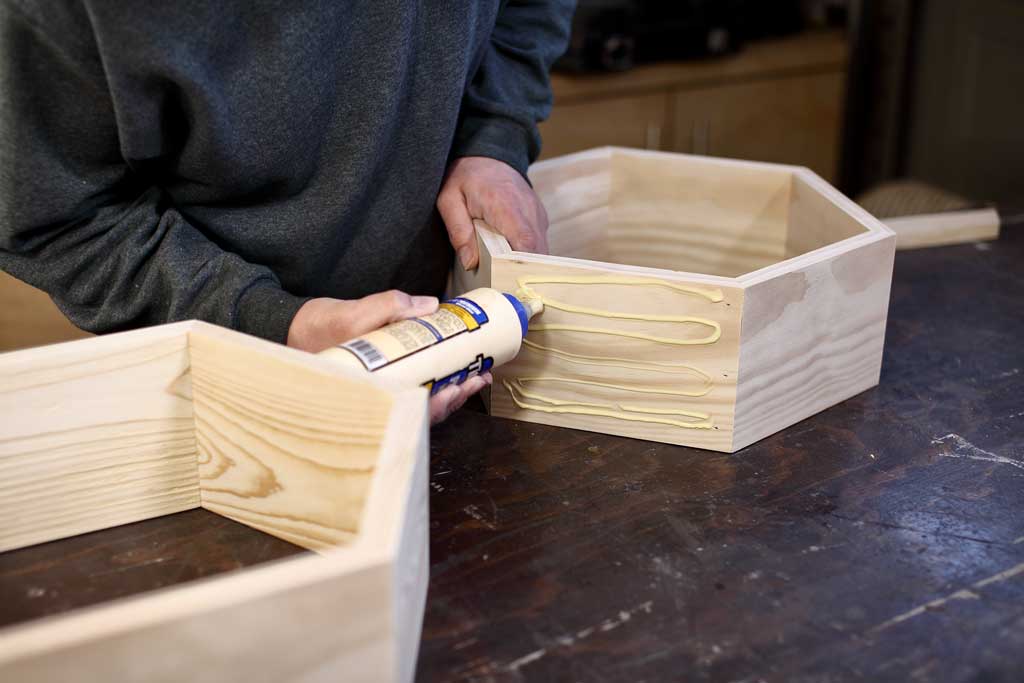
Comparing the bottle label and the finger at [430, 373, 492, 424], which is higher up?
the bottle label

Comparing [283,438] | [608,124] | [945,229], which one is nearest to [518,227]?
[283,438]

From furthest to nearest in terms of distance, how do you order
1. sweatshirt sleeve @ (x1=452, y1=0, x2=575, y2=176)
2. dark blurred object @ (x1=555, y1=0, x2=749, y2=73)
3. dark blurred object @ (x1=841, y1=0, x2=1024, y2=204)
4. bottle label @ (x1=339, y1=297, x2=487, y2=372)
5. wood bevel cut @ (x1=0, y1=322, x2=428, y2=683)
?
dark blurred object @ (x1=841, y1=0, x2=1024, y2=204), dark blurred object @ (x1=555, y1=0, x2=749, y2=73), sweatshirt sleeve @ (x1=452, y1=0, x2=575, y2=176), bottle label @ (x1=339, y1=297, x2=487, y2=372), wood bevel cut @ (x1=0, y1=322, x2=428, y2=683)

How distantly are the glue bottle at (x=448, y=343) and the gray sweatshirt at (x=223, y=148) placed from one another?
14 centimetres

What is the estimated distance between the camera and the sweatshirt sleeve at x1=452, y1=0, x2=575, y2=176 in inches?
46.8

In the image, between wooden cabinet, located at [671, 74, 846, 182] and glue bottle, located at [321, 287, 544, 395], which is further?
wooden cabinet, located at [671, 74, 846, 182]

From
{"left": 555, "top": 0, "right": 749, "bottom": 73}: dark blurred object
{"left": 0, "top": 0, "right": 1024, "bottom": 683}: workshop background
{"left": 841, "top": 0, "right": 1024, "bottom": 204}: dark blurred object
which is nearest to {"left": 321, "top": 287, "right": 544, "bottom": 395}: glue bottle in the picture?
{"left": 0, "top": 0, "right": 1024, "bottom": 683}: workshop background

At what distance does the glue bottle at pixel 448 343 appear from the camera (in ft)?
2.68

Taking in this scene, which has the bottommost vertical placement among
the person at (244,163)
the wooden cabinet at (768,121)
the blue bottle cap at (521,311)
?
the wooden cabinet at (768,121)

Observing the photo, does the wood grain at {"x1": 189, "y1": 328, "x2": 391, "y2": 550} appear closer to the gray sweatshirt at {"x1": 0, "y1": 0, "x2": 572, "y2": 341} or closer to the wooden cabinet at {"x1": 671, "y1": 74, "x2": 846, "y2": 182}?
the gray sweatshirt at {"x1": 0, "y1": 0, "x2": 572, "y2": 341}

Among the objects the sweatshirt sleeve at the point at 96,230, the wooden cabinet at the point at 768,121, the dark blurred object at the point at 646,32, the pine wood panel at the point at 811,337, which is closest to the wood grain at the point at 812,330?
the pine wood panel at the point at 811,337

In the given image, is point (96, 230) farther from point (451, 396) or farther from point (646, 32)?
point (646, 32)

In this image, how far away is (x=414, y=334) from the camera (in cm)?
85

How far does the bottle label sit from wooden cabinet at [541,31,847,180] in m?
1.64

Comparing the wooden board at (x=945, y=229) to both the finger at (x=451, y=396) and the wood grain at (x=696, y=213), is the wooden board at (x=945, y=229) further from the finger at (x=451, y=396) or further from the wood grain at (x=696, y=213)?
the finger at (x=451, y=396)
